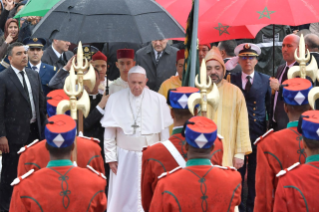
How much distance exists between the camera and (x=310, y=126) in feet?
15.1

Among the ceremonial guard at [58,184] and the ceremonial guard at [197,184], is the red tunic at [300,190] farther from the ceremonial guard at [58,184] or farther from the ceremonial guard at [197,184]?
the ceremonial guard at [58,184]

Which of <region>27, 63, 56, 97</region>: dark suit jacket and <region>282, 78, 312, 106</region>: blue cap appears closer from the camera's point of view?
<region>282, 78, 312, 106</region>: blue cap

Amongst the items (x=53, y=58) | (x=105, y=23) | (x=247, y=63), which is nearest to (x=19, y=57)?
(x=53, y=58)

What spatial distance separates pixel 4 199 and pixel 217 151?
3954 millimetres

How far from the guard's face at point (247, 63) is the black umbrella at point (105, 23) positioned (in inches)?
79.4

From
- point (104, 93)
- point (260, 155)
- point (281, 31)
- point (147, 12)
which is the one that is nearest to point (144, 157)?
point (260, 155)

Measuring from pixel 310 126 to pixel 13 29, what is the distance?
748 centimetres

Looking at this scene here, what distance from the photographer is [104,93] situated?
8.12 meters

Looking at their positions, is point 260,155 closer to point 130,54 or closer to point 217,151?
point 217,151

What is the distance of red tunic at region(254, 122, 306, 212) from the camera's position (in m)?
5.42

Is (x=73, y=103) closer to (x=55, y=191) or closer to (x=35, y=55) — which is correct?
(x=55, y=191)

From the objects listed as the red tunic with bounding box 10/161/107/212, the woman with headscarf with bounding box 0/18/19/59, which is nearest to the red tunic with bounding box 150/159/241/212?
the red tunic with bounding box 10/161/107/212

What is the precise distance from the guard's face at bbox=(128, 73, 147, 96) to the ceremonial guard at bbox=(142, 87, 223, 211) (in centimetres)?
217

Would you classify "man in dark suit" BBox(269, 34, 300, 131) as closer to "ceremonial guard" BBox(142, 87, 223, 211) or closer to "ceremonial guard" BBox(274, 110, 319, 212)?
"ceremonial guard" BBox(142, 87, 223, 211)
